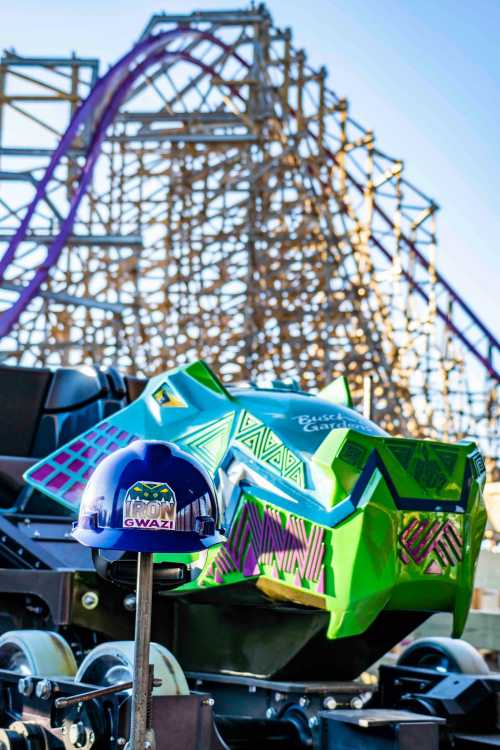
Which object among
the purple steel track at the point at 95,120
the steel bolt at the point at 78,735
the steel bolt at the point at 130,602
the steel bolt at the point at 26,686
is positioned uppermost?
the purple steel track at the point at 95,120

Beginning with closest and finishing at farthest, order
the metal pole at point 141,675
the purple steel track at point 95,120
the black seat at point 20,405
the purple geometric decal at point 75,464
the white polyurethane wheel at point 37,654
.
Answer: the metal pole at point 141,675 < the white polyurethane wheel at point 37,654 < the purple geometric decal at point 75,464 < the black seat at point 20,405 < the purple steel track at point 95,120

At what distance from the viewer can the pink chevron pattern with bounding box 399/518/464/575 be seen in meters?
4.44

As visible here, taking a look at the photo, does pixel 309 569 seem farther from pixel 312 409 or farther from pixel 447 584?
pixel 312 409

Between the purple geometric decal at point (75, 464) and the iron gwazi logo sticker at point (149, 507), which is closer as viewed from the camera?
the iron gwazi logo sticker at point (149, 507)

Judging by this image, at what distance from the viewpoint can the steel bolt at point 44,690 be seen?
14.3 feet

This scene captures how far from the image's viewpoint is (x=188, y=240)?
19969mm

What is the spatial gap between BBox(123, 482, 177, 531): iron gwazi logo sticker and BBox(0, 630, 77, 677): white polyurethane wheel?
1.59 metres

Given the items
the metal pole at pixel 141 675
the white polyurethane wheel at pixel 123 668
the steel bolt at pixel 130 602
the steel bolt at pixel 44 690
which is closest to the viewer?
the metal pole at pixel 141 675

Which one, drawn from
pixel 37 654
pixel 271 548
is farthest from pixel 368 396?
pixel 37 654

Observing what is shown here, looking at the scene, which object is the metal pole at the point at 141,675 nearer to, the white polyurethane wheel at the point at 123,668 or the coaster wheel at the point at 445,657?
the white polyurethane wheel at the point at 123,668

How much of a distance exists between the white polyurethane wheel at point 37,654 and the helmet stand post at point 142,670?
145cm

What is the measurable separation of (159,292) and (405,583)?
50.7ft

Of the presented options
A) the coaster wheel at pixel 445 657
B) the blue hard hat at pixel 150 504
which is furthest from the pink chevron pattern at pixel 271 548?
the coaster wheel at pixel 445 657

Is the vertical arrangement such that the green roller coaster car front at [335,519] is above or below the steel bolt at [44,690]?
above
